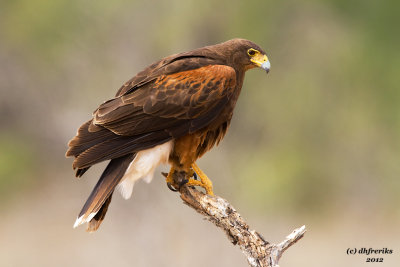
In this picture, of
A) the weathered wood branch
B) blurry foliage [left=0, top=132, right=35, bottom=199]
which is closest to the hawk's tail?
the weathered wood branch

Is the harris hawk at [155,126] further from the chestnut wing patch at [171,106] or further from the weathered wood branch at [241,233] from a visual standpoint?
the weathered wood branch at [241,233]

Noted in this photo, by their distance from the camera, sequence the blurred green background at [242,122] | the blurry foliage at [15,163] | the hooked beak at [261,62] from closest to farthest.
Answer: the hooked beak at [261,62], the blurred green background at [242,122], the blurry foliage at [15,163]

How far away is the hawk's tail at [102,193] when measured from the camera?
216 inches

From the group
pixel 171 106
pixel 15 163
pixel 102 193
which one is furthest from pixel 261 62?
pixel 15 163

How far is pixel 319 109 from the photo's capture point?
13.8 metres

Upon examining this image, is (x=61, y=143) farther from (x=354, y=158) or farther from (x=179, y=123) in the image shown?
(x=179, y=123)

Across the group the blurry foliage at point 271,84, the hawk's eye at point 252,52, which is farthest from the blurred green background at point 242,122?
the hawk's eye at point 252,52

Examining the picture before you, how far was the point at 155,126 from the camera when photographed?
225 inches

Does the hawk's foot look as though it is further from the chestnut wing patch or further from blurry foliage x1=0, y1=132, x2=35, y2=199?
blurry foliage x1=0, y1=132, x2=35, y2=199

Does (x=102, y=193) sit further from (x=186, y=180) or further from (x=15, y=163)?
(x=15, y=163)

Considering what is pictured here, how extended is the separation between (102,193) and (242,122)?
7819 mm

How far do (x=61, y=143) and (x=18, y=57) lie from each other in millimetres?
2212

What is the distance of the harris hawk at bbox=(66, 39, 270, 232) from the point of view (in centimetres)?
561

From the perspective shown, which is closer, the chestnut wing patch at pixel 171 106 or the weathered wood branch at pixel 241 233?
the weathered wood branch at pixel 241 233
